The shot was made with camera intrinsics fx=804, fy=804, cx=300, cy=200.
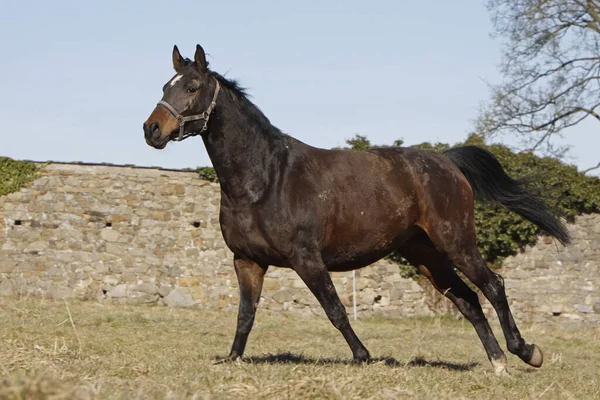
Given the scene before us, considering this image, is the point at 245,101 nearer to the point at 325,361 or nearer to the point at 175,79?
the point at 175,79

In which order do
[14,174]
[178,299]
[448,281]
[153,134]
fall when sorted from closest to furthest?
[153,134]
[448,281]
[14,174]
[178,299]

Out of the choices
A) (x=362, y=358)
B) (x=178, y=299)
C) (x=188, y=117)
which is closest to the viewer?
(x=188, y=117)

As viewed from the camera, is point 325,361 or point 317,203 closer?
point 317,203

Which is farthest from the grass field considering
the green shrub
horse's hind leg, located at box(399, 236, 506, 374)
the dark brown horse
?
the green shrub

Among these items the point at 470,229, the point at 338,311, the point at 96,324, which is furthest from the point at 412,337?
the point at 338,311

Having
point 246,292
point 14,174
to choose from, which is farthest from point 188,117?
point 14,174

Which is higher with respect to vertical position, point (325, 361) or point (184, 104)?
point (184, 104)

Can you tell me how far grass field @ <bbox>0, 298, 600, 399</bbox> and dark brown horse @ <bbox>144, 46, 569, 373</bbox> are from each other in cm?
72

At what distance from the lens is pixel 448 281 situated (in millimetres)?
7641

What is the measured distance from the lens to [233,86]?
22.0 feet

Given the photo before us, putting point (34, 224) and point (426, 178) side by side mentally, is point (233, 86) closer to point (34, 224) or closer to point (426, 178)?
point (426, 178)

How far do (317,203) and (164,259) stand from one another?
9429 mm

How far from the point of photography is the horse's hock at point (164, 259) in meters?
15.1

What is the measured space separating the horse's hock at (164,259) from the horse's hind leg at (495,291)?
8.24 meters
